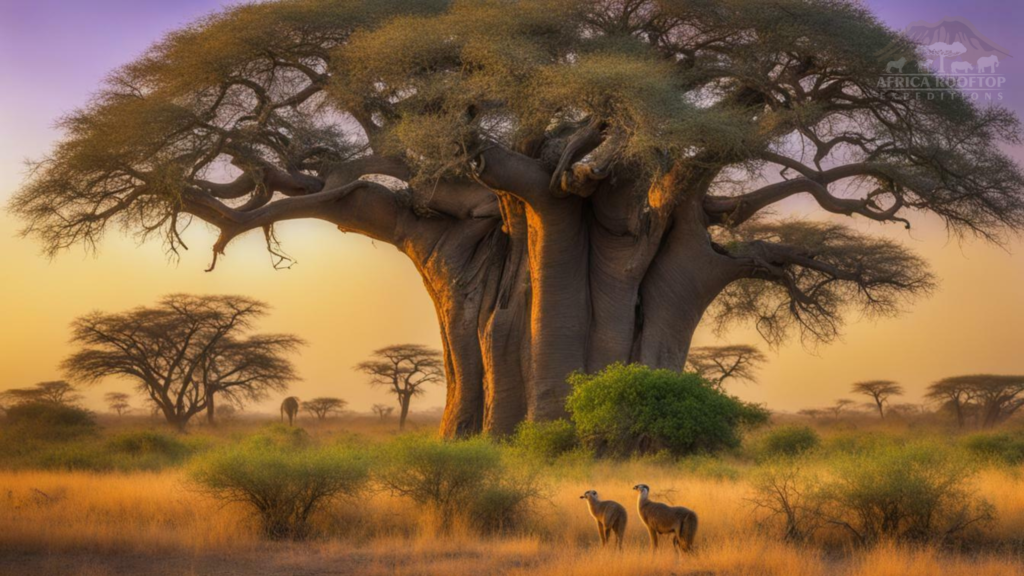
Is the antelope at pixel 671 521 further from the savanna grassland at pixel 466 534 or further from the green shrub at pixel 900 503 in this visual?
the green shrub at pixel 900 503

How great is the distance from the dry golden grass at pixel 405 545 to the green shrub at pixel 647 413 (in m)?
3.29

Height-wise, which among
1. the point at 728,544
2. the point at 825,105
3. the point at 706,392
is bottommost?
the point at 728,544

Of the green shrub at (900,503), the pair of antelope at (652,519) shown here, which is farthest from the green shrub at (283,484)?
the green shrub at (900,503)

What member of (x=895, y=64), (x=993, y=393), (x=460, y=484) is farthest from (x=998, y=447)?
(x=993, y=393)

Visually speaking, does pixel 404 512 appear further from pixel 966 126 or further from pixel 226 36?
pixel 966 126

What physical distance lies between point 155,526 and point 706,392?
784cm

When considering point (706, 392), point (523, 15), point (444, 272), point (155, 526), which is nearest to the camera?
point (155, 526)

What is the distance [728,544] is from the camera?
7148 mm

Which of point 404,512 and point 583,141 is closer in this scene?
point 404,512

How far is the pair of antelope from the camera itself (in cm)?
702

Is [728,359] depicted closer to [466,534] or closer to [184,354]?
[184,354]

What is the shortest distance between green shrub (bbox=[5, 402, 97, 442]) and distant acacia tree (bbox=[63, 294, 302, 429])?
4.11 metres

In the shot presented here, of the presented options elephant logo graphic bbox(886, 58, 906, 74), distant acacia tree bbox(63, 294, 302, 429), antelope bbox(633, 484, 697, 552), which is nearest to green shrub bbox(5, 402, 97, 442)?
distant acacia tree bbox(63, 294, 302, 429)

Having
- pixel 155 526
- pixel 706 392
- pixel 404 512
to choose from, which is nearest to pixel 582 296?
pixel 706 392
